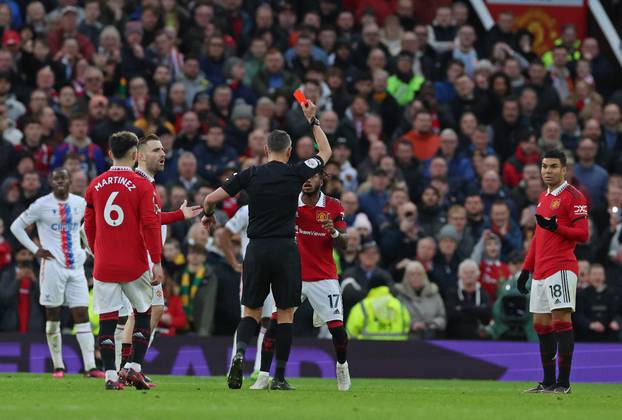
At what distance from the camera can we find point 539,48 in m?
27.8

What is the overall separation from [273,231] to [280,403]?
87.5 inches

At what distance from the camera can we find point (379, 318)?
1914 cm

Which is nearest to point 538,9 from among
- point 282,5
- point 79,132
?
point 282,5

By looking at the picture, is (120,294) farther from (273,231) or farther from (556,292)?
(556,292)

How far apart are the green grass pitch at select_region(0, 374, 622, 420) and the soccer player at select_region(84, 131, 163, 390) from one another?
563mm

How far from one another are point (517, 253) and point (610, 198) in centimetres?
251

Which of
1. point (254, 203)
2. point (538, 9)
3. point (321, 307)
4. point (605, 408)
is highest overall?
point (538, 9)

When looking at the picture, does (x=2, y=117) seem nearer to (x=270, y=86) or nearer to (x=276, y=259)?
(x=270, y=86)

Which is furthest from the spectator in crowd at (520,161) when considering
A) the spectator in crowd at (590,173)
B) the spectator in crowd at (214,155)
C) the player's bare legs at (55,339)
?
the player's bare legs at (55,339)

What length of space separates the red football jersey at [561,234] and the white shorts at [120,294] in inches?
157

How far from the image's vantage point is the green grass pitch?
33.4ft

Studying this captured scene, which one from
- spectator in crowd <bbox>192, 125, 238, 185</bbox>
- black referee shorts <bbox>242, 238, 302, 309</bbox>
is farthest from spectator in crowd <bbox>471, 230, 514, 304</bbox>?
black referee shorts <bbox>242, 238, 302, 309</bbox>

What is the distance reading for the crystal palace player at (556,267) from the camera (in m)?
13.8

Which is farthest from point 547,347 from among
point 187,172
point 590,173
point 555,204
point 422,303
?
point 590,173
